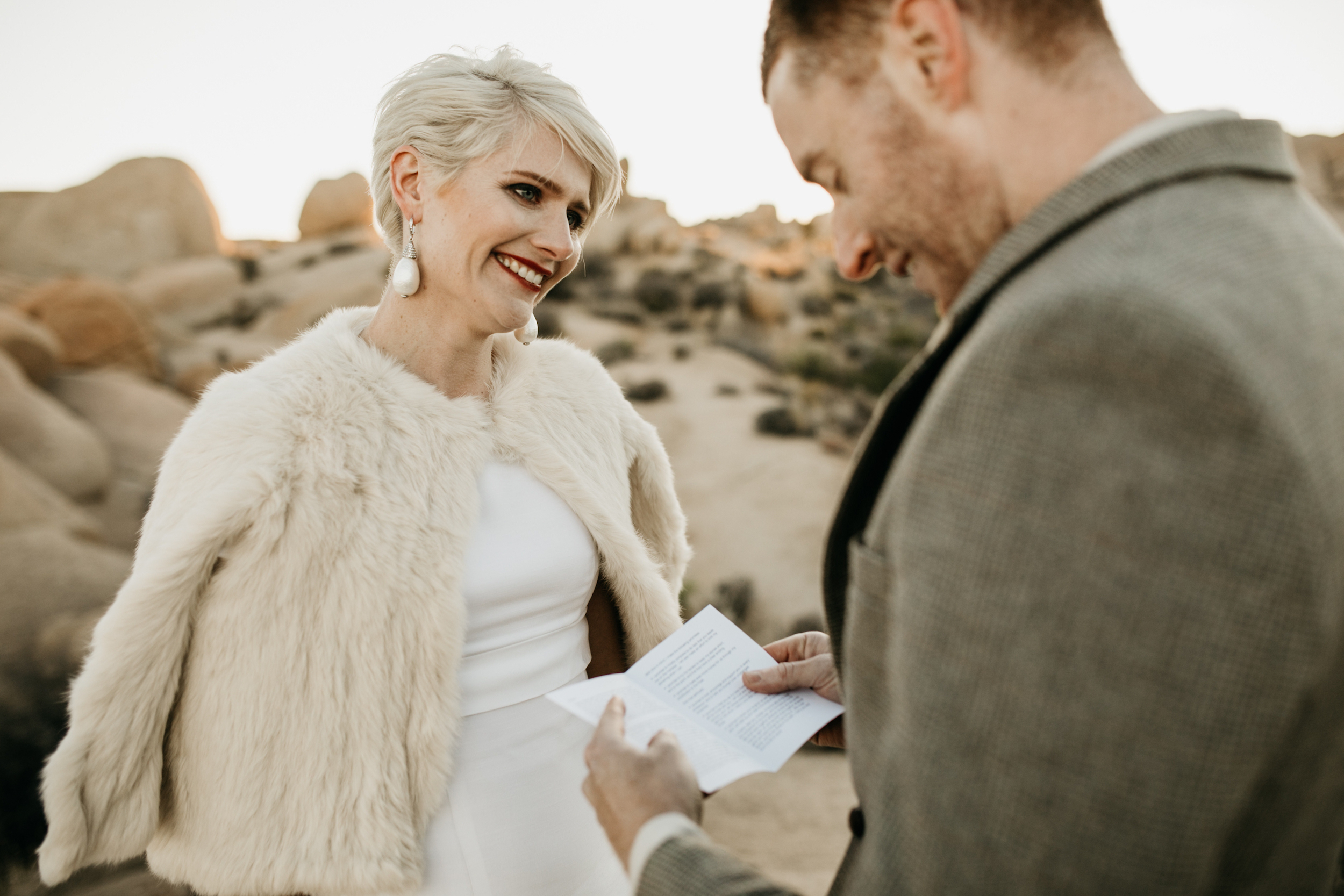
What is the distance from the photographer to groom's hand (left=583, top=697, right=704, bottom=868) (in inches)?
43.8

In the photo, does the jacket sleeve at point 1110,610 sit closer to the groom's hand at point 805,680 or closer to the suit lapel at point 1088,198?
the suit lapel at point 1088,198

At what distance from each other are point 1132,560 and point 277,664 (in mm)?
1791

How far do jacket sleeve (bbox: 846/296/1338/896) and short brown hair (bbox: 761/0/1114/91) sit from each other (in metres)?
0.44

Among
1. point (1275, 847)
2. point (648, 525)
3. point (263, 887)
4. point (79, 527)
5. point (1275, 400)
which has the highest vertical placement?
point (1275, 400)

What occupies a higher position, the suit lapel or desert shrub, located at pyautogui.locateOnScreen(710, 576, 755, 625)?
the suit lapel

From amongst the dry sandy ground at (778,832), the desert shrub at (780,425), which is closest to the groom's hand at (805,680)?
the dry sandy ground at (778,832)

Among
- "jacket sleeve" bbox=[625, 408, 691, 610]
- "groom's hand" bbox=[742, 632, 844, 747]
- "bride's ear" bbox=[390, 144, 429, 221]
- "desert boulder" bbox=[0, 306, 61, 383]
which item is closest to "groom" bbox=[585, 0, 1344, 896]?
"groom's hand" bbox=[742, 632, 844, 747]

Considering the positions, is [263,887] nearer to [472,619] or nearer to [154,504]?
[472,619]

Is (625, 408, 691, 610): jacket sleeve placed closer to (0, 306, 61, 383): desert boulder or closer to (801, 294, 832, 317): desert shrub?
(0, 306, 61, 383): desert boulder

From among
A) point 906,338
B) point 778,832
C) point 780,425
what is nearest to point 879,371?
point 906,338

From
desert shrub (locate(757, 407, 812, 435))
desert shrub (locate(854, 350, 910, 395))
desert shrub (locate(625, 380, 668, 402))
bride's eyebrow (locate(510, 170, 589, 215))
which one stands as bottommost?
desert shrub (locate(854, 350, 910, 395))

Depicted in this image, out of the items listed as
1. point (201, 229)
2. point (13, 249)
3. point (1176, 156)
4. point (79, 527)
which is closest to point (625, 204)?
point (201, 229)

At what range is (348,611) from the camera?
179 cm

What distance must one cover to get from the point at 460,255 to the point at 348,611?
1.08 meters
